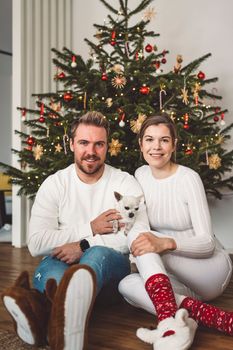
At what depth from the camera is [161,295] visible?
1.53 metres

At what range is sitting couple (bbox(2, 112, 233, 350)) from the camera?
5.39ft

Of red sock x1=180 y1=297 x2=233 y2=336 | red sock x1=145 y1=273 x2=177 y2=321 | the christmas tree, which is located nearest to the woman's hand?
red sock x1=145 y1=273 x2=177 y2=321

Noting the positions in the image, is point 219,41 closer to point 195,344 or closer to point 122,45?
point 122,45

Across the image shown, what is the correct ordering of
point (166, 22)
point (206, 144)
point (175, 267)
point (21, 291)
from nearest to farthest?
point (21, 291)
point (175, 267)
point (206, 144)
point (166, 22)

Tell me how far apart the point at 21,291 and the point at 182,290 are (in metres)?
0.76

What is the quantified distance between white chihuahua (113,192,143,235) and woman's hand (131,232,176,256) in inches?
5.5

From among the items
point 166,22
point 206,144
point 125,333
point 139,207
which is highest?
point 166,22

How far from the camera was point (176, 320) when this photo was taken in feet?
4.67

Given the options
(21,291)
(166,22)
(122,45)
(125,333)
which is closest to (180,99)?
(122,45)

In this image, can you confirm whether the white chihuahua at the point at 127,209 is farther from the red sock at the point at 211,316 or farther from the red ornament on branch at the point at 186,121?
the red ornament on branch at the point at 186,121

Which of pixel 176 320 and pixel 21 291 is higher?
pixel 21 291

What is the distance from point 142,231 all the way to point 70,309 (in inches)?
20.7

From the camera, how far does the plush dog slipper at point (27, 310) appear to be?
1.35 m

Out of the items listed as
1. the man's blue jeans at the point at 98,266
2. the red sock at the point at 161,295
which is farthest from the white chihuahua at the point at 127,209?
the red sock at the point at 161,295
